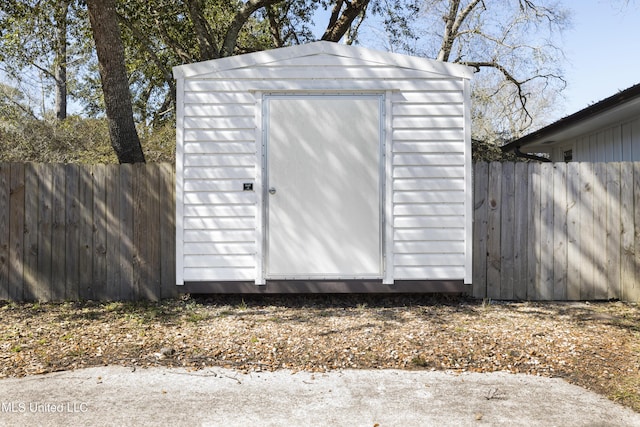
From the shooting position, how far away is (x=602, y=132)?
869 centimetres

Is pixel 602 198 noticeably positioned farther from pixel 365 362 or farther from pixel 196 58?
pixel 196 58

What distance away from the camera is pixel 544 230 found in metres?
6.04

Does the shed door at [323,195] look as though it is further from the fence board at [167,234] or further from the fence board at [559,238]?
the fence board at [559,238]

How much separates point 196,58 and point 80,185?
7308mm

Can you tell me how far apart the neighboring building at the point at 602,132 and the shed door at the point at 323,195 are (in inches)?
136

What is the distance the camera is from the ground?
389 centimetres

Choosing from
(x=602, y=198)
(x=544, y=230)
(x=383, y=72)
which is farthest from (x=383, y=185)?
(x=602, y=198)

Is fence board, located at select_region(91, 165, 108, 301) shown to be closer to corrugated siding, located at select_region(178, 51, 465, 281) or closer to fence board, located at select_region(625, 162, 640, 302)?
corrugated siding, located at select_region(178, 51, 465, 281)

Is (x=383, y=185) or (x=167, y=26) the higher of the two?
(x=167, y=26)

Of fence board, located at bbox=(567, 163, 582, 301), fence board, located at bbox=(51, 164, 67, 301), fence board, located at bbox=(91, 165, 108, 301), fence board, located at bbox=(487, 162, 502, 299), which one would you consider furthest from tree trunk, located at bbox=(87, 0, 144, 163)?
fence board, located at bbox=(567, 163, 582, 301)

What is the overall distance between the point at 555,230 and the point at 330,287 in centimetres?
267

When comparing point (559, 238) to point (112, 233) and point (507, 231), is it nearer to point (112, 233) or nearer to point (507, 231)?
point (507, 231)

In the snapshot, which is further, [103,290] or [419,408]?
[103,290]

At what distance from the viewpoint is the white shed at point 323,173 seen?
5.64 metres
